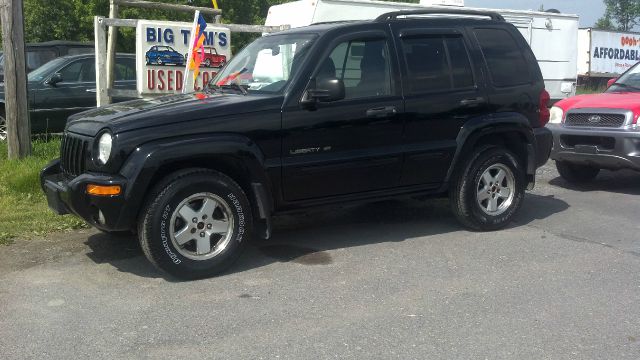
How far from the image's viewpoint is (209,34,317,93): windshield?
5.83 metres

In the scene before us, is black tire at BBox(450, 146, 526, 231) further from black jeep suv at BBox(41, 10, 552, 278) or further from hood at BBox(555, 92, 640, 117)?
hood at BBox(555, 92, 640, 117)

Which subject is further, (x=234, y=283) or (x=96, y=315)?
(x=234, y=283)

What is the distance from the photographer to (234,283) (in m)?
5.24

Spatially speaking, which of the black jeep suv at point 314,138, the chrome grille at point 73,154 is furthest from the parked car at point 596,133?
the chrome grille at point 73,154

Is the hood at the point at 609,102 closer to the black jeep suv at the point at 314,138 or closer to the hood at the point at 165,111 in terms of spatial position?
the black jeep suv at the point at 314,138

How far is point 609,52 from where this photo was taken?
33.7 metres

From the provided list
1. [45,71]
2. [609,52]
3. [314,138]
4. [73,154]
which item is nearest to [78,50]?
[45,71]

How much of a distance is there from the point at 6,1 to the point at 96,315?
5.02 meters

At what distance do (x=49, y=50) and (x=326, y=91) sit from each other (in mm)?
9692

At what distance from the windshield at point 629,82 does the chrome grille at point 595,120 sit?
993mm

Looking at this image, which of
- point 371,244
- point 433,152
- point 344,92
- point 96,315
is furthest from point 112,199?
point 433,152

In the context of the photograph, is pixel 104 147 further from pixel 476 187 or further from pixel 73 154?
pixel 476 187

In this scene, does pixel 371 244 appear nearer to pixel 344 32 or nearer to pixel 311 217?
pixel 311 217

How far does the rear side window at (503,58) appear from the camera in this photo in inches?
263
